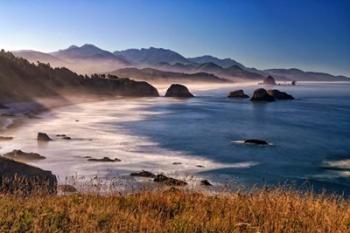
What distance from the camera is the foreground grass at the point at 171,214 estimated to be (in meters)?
8.84

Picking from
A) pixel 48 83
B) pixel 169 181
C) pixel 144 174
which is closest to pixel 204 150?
pixel 144 174

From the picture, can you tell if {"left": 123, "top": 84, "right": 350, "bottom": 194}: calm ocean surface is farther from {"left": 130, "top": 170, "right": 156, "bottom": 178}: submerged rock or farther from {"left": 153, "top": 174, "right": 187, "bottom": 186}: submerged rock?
{"left": 153, "top": 174, "right": 187, "bottom": 186}: submerged rock

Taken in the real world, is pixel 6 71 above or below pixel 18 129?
above

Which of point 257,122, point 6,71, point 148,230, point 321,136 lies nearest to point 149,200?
Result: point 148,230

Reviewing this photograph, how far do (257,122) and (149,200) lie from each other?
85.3 m

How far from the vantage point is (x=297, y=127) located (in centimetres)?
8688

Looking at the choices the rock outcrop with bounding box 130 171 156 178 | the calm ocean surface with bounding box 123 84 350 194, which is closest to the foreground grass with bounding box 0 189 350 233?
the calm ocean surface with bounding box 123 84 350 194

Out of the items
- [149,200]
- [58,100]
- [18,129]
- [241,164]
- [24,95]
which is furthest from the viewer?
[58,100]

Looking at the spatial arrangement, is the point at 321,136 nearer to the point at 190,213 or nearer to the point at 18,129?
the point at 18,129

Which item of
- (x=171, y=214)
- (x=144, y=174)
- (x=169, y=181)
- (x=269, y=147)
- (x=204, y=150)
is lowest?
(x=269, y=147)

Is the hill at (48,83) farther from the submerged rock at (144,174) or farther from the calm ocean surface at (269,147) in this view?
the submerged rock at (144,174)

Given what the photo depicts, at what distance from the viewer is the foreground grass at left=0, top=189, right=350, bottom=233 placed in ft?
A: 29.0

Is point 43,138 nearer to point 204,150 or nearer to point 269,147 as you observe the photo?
point 204,150

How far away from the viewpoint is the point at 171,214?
10578 mm
